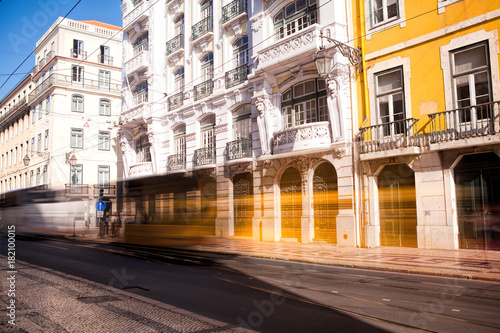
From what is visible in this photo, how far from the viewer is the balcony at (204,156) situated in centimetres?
2531

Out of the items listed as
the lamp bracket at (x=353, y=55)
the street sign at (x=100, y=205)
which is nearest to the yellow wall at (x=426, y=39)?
the lamp bracket at (x=353, y=55)

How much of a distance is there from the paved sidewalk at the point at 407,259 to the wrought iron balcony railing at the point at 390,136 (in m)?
4.01

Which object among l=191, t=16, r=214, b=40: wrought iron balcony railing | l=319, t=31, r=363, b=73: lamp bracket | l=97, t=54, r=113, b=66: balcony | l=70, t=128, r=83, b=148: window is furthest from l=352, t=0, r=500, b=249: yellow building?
l=97, t=54, r=113, b=66: balcony

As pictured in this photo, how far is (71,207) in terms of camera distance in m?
23.6

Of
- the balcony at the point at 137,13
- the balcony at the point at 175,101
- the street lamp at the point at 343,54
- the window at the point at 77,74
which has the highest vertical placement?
the balcony at the point at 137,13

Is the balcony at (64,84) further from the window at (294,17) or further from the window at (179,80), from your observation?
the window at (294,17)

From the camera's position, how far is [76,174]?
4088 cm

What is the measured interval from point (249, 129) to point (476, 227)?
1275 centimetres

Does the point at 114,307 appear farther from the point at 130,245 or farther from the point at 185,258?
the point at 130,245

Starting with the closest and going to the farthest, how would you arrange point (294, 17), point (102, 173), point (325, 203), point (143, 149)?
point (325, 203)
point (294, 17)
point (143, 149)
point (102, 173)

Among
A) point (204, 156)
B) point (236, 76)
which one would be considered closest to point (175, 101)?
point (204, 156)

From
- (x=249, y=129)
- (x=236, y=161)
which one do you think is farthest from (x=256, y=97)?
(x=236, y=161)

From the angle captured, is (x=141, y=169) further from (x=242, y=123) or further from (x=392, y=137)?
(x=392, y=137)

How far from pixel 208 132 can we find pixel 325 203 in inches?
402
